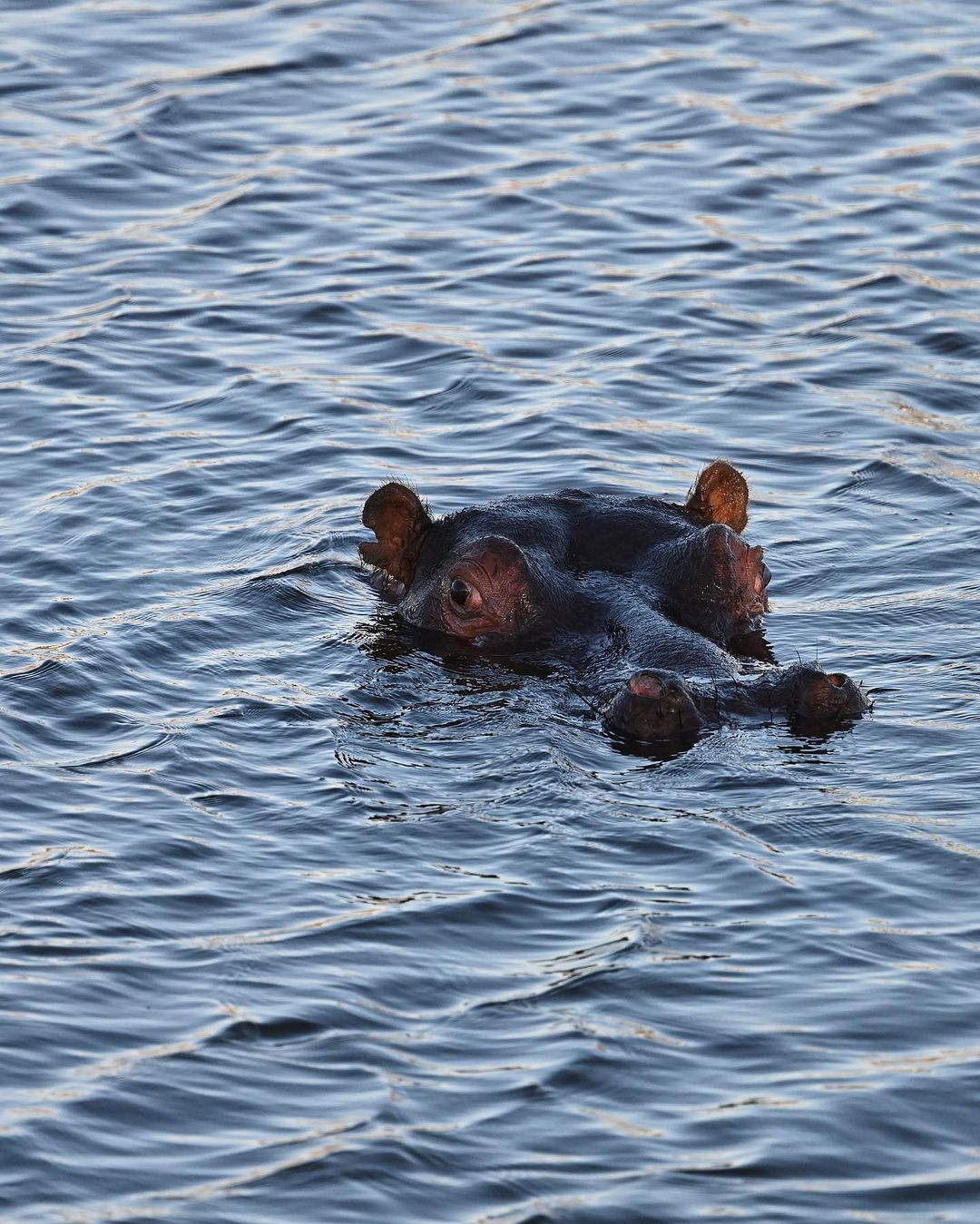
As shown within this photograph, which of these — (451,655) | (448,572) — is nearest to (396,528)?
(448,572)

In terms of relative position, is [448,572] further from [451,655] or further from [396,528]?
[396,528]

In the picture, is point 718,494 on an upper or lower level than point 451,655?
upper

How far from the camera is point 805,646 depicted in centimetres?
1247

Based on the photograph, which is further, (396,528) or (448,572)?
(396,528)

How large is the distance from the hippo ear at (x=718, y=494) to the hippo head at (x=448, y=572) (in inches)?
52.8

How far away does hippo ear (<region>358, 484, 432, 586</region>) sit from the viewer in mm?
12953

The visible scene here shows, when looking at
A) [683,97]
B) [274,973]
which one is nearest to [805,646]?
[274,973]

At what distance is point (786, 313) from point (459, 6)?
9.24 meters

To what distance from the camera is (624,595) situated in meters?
11.7

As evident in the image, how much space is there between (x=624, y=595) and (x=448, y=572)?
1.07 m

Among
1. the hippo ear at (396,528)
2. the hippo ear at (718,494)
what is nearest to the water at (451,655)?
the hippo ear at (396,528)

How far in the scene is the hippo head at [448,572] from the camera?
38.9 ft

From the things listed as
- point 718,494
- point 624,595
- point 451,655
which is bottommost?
point 451,655

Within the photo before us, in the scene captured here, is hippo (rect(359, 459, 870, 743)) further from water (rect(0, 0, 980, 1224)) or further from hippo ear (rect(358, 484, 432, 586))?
water (rect(0, 0, 980, 1224))
